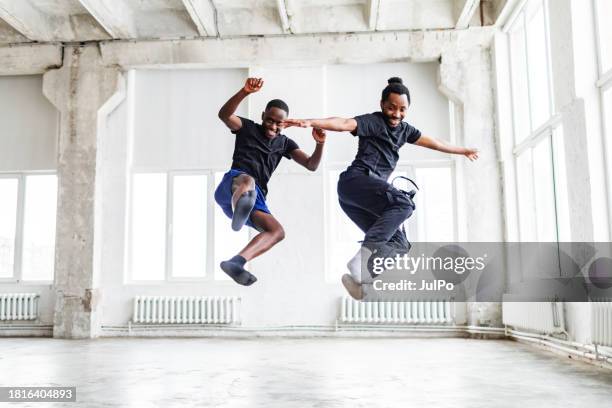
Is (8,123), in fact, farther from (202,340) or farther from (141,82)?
(202,340)

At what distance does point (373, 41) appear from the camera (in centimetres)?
937

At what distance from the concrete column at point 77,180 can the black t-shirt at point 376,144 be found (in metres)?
5.31

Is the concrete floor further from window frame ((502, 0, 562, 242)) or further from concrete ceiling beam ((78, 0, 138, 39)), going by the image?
concrete ceiling beam ((78, 0, 138, 39))

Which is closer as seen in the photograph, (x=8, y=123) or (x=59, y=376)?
(x=59, y=376)

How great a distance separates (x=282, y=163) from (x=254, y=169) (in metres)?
2.26

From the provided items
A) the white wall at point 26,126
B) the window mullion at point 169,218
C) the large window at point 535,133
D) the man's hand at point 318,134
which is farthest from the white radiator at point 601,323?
the white wall at point 26,126

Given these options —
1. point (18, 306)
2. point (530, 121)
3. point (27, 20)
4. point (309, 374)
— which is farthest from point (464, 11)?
point (18, 306)

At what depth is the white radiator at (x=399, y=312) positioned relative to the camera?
9180mm

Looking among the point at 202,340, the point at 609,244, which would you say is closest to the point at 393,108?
the point at 609,244

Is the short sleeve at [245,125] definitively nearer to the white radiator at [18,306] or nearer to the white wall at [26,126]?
the white wall at [26,126]

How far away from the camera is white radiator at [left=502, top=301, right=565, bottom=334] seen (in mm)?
7182

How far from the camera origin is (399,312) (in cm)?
920

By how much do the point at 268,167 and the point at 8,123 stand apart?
559 centimetres

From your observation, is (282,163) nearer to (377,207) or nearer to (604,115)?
(377,207)
